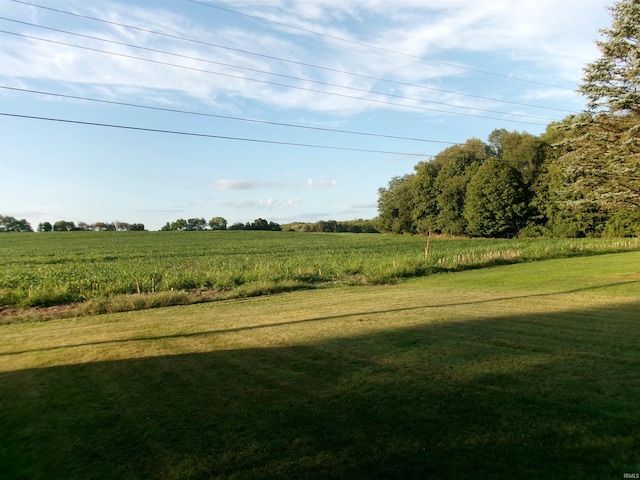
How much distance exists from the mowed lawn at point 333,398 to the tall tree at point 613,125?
34.0ft

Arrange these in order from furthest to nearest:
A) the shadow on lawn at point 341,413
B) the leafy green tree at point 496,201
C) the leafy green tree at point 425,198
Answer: the leafy green tree at point 425,198 < the leafy green tree at point 496,201 < the shadow on lawn at point 341,413

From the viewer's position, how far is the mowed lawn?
3.63m

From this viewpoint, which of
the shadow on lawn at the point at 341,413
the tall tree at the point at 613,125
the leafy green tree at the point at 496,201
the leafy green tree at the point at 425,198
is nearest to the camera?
the shadow on lawn at the point at 341,413

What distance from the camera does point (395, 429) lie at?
4133 millimetres

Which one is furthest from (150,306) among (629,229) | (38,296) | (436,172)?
(436,172)

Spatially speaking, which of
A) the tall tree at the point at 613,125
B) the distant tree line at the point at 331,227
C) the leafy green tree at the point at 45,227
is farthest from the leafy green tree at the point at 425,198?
the leafy green tree at the point at 45,227

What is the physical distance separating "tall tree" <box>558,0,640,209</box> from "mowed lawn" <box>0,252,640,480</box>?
10349 mm

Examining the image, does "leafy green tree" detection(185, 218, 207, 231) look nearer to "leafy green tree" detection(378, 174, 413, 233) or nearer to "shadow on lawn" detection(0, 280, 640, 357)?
"leafy green tree" detection(378, 174, 413, 233)

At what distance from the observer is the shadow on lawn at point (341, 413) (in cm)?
359

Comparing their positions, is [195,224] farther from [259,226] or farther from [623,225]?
[623,225]

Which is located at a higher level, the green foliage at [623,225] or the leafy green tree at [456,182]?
the leafy green tree at [456,182]

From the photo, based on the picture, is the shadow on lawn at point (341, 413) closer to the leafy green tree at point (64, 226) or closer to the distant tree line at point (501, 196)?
the distant tree line at point (501, 196)

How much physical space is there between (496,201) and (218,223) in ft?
238

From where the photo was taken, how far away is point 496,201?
59531 mm
